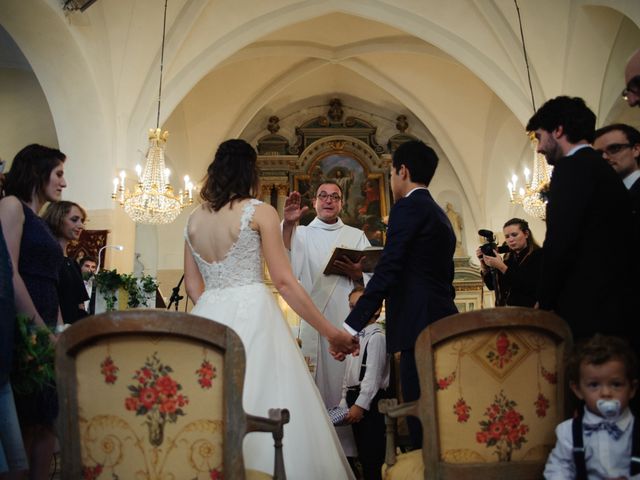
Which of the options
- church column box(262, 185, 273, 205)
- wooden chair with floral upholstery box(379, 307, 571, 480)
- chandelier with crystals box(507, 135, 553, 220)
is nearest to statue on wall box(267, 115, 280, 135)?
church column box(262, 185, 273, 205)

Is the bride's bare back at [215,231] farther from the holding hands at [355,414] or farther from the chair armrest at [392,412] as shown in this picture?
the holding hands at [355,414]

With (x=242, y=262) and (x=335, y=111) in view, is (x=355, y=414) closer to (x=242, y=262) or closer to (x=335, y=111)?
(x=242, y=262)

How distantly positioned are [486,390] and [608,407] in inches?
14.3

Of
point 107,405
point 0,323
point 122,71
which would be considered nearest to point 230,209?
point 0,323

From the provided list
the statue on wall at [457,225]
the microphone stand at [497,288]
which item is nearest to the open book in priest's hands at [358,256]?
the microphone stand at [497,288]

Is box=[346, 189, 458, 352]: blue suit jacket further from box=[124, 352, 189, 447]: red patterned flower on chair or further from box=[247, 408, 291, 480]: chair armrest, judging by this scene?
box=[124, 352, 189, 447]: red patterned flower on chair

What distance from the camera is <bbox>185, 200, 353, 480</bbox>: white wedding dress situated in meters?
2.28

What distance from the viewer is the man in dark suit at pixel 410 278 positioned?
9.02 feet

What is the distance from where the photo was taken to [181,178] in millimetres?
14469

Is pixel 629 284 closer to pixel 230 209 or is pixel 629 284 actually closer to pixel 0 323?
pixel 230 209

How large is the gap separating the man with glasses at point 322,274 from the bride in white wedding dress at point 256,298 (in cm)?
99

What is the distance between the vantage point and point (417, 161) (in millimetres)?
3098

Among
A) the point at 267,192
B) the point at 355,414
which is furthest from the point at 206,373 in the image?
the point at 267,192

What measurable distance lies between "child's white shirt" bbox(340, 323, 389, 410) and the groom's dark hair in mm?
1012
